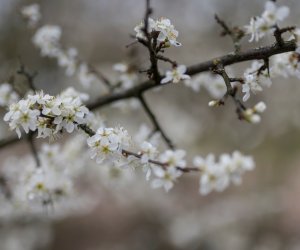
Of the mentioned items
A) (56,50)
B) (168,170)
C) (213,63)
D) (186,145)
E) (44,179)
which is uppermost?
(186,145)

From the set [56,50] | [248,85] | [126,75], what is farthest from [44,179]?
[248,85]

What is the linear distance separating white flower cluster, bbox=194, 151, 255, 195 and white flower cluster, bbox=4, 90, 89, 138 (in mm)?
618

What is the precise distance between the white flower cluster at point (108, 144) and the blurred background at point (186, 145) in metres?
3.35

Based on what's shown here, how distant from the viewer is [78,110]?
6.00ft

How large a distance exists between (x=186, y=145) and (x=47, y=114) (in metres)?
5.15

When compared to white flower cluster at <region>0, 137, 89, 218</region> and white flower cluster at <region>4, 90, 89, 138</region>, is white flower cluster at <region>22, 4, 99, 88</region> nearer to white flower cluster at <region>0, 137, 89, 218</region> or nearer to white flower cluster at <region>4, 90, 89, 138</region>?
white flower cluster at <region>0, 137, 89, 218</region>

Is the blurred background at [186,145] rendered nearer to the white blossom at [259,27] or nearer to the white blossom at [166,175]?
the white blossom at [259,27]

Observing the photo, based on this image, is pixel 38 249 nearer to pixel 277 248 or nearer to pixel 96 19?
pixel 277 248

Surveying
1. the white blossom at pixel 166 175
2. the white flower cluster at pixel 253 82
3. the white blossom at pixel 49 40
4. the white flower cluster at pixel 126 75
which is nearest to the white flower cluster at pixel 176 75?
the white flower cluster at pixel 253 82

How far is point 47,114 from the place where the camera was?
176 cm

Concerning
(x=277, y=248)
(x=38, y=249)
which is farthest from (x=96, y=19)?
(x=277, y=248)

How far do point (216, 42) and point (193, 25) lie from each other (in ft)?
1.44

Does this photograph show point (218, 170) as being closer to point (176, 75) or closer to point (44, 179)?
point (176, 75)

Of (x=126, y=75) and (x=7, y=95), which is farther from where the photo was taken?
(x=126, y=75)
